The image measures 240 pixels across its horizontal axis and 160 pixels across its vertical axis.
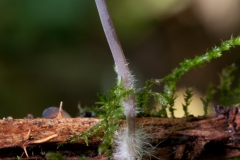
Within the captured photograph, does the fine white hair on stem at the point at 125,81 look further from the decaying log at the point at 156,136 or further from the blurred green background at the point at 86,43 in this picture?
the blurred green background at the point at 86,43

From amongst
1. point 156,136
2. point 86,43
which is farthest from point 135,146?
point 86,43

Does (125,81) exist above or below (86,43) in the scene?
below

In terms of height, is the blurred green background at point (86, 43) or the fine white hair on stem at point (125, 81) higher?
the blurred green background at point (86, 43)

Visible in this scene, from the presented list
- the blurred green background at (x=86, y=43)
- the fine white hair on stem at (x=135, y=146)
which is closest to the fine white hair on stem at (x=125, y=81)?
the fine white hair on stem at (x=135, y=146)

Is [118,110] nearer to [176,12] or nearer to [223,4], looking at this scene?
[176,12]

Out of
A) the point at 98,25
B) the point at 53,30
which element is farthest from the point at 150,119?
the point at 98,25

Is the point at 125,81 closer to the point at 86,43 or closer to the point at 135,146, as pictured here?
the point at 135,146

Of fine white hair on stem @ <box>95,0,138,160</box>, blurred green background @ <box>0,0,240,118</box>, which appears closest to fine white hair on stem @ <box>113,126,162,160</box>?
fine white hair on stem @ <box>95,0,138,160</box>
